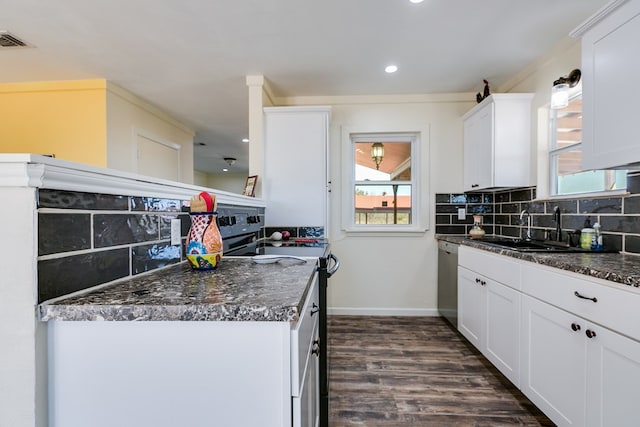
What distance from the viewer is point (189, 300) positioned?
2.26ft

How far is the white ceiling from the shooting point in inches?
76.7

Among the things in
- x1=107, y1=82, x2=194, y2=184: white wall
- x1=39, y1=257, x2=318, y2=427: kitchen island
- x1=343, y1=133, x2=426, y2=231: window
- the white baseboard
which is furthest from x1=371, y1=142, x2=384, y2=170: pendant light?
x1=39, y1=257, x2=318, y2=427: kitchen island

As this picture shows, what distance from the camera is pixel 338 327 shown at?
3.04 metres

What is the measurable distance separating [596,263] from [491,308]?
833mm

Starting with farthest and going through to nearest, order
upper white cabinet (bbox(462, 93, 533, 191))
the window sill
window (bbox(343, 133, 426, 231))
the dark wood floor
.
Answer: window (bbox(343, 133, 426, 231)) < upper white cabinet (bbox(462, 93, 533, 191)) < the window sill < the dark wood floor

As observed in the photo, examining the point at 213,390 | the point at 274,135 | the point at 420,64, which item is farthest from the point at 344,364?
the point at 420,64

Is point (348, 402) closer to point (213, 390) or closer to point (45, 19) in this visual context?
point (213, 390)

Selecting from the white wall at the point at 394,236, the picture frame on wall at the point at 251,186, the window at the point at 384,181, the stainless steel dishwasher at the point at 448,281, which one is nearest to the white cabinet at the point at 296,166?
the picture frame on wall at the point at 251,186

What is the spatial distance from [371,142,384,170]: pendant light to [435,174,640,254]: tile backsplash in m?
0.74

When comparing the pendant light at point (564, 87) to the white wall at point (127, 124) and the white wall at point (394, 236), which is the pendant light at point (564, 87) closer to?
the white wall at point (394, 236)

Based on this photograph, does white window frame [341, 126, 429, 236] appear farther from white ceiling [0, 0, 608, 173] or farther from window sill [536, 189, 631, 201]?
window sill [536, 189, 631, 201]

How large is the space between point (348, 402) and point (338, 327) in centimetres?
119

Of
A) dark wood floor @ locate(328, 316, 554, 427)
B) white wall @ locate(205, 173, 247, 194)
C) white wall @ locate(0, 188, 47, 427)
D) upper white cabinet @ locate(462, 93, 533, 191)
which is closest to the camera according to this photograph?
white wall @ locate(0, 188, 47, 427)

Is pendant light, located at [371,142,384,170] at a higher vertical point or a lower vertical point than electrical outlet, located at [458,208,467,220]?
higher
